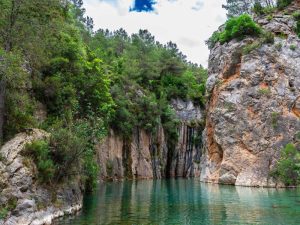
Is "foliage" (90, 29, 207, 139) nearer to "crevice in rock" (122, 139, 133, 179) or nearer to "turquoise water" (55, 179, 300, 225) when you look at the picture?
"crevice in rock" (122, 139, 133, 179)

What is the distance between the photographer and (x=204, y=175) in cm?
5603

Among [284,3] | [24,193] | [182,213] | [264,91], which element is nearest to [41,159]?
[24,193]

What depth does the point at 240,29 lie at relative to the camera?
182 feet

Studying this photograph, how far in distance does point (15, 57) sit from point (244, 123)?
38.0 meters

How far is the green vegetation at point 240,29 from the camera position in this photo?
54.7 meters

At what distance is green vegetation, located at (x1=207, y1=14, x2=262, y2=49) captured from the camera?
179ft

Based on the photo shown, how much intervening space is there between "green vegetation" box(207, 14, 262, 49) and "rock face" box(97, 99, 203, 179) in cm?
1941

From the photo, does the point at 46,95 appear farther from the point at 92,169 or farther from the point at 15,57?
the point at 15,57

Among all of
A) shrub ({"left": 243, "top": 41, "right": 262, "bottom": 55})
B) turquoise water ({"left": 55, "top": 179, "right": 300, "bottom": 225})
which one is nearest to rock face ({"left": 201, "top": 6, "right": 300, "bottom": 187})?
shrub ({"left": 243, "top": 41, "right": 262, "bottom": 55})

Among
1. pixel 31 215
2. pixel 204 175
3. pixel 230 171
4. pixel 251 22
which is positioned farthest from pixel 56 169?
pixel 251 22

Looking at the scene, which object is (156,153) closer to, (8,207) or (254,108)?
(254,108)

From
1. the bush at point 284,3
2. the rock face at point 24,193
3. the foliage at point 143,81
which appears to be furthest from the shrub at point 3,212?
the bush at point 284,3

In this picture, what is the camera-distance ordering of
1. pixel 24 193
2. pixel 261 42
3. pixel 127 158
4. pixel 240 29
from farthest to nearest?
pixel 127 158 < pixel 240 29 < pixel 261 42 < pixel 24 193

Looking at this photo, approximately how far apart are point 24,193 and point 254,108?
128ft
